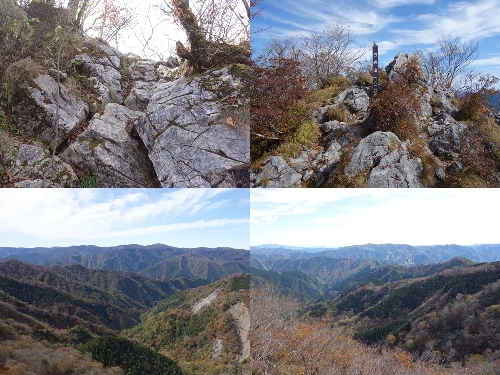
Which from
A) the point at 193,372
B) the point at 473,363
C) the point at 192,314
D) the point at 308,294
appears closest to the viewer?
the point at 193,372

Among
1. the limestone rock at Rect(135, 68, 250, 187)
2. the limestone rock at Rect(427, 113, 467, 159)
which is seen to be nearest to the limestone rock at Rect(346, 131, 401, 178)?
the limestone rock at Rect(427, 113, 467, 159)

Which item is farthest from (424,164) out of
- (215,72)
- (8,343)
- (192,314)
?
(8,343)

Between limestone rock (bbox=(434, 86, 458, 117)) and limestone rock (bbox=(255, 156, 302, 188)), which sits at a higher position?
limestone rock (bbox=(434, 86, 458, 117))

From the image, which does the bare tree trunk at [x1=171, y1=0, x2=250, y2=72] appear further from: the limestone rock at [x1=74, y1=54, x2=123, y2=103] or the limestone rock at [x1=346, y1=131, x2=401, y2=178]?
the limestone rock at [x1=346, y1=131, x2=401, y2=178]

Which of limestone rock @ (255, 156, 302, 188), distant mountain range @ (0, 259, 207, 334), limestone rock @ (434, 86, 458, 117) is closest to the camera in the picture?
distant mountain range @ (0, 259, 207, 334)

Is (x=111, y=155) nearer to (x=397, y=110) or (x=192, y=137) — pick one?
(x=192, y=137)

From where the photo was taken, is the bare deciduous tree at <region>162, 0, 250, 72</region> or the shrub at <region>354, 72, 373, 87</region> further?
the shrub at <region>354, 72, 373, 87</region>

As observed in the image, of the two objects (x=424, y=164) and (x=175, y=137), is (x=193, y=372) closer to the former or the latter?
(x=175, y=137)
